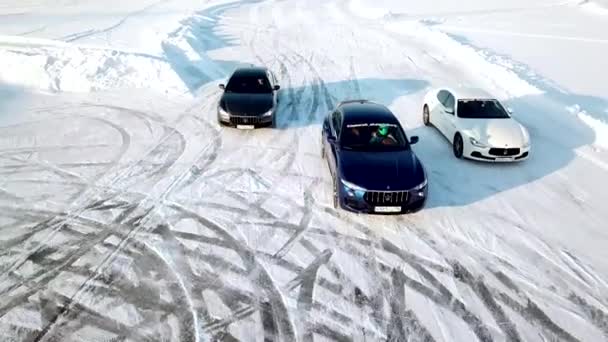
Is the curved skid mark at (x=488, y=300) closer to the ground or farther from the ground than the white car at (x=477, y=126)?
closer to the ground

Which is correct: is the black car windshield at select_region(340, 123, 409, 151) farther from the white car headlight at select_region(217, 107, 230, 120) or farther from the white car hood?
the white car headlight at select_region(217, 107, 230, 120)

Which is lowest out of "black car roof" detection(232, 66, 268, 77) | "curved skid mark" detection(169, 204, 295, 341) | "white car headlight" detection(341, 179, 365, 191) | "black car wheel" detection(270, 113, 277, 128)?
"curved skid mark" detection(169, 204, 295, 341)

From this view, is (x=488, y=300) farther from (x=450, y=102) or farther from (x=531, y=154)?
(x=450, y=102)

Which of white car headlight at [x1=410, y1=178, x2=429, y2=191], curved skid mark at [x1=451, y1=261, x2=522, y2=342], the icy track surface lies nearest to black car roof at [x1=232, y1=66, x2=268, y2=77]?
the icy track surface

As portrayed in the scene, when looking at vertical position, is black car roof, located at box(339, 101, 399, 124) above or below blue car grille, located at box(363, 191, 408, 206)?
above

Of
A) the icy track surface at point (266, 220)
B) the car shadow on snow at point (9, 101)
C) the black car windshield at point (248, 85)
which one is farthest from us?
the black car windshield at point (248, 85)

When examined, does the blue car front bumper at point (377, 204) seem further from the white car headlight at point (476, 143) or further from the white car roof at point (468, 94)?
the white car roof at point (468, 94)

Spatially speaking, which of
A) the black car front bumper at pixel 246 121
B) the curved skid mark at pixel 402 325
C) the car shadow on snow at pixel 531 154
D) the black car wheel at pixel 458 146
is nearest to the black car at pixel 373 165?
the car shadow on snow at pixel 531 154
